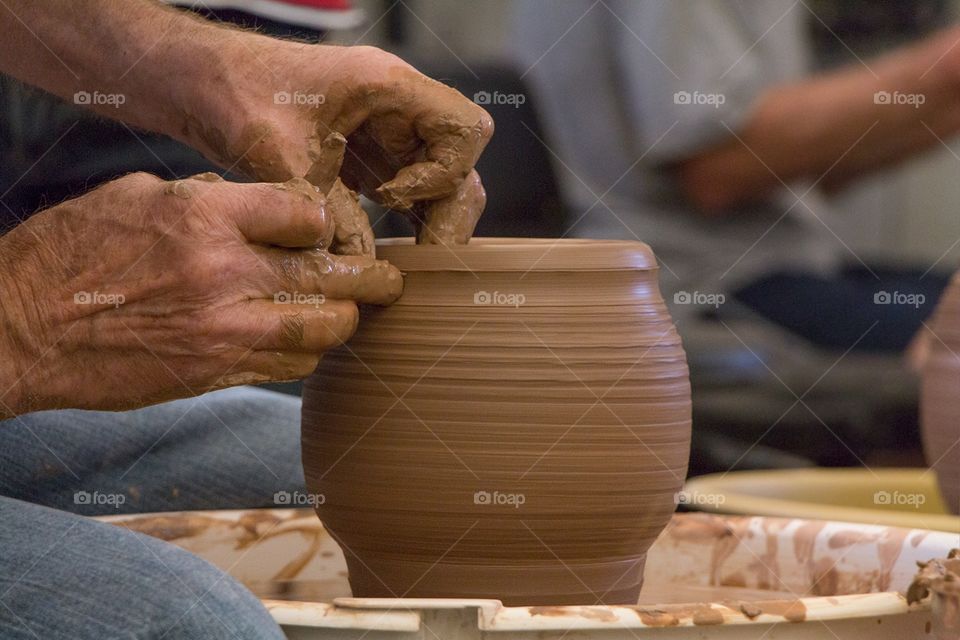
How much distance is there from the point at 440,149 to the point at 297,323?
0.71ft

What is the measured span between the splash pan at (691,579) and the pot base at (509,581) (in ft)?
0.14

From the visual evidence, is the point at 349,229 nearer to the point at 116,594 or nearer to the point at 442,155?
the point at 442,155

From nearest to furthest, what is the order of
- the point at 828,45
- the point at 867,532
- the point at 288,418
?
the point at 867,532, the point at 288,418, the point at 828,45

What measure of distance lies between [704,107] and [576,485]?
5.03 ft

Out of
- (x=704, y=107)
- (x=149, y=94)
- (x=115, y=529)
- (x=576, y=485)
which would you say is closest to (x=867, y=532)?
(x=576, y=485)

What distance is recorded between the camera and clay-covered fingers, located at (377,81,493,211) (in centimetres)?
101

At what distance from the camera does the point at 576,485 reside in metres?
0.91

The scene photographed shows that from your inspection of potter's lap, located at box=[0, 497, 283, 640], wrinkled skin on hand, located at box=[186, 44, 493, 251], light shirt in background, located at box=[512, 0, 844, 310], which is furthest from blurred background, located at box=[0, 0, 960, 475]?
potter's lap, located at box=[0, 497, 283, 640]

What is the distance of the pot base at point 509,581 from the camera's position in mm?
943

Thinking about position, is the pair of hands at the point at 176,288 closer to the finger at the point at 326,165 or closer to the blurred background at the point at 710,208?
the finger at the point at 326,165

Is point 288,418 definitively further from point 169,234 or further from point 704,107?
point 704,107

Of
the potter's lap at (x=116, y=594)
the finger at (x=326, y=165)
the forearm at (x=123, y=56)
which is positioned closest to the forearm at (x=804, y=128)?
the forearm at (x=123, y=56)

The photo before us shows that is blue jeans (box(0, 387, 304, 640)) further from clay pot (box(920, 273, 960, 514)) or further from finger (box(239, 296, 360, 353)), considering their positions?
clay pot (box(920, 273, 960, 514))

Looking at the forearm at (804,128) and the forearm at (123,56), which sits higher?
the forearm at (804,128)
